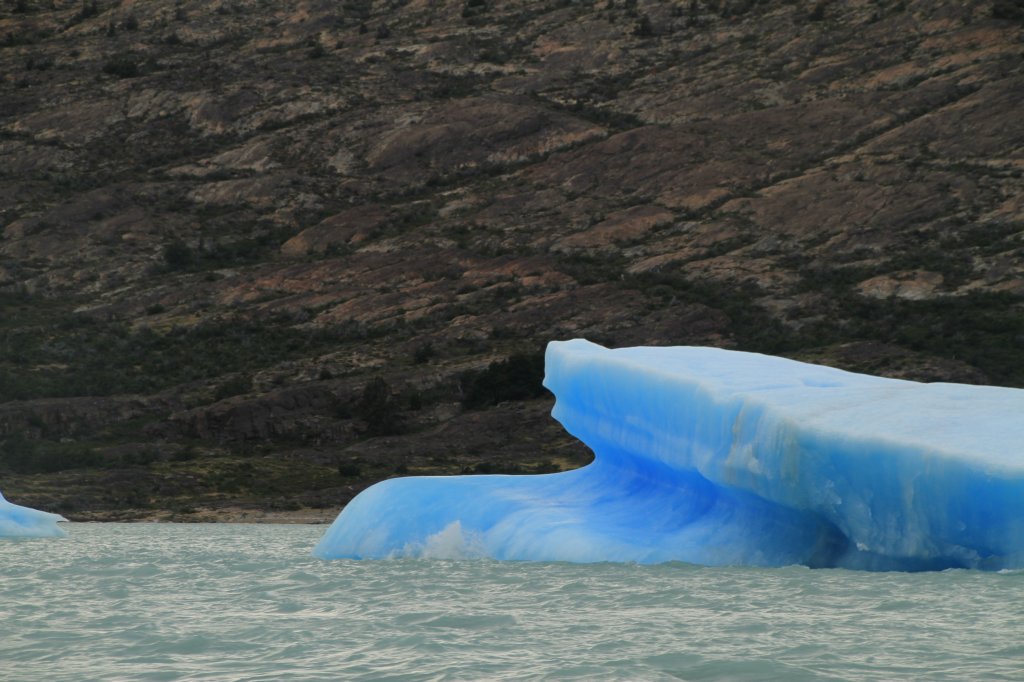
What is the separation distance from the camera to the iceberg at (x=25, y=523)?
32719 mm

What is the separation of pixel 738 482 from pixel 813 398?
1332 millimetres

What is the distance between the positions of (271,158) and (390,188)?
26.1ft

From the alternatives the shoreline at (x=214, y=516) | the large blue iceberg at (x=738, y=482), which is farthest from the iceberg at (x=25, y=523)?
the shoreline at (x=214, y=516)

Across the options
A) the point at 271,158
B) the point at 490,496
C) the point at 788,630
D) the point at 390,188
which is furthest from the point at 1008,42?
the point at 788,630

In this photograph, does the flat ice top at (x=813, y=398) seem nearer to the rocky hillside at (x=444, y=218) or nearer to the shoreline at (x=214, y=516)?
the shoreline at (x=214, y=516)

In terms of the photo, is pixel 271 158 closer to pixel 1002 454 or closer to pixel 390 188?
pixel 390 188

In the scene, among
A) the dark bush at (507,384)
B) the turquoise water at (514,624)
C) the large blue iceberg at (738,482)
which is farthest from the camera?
the dark bush at (507,384)

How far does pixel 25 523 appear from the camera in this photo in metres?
33.3

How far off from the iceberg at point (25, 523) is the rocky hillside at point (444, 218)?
17811 millimetres

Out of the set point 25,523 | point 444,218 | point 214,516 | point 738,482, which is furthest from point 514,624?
point 444,218

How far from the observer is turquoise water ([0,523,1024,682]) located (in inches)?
436

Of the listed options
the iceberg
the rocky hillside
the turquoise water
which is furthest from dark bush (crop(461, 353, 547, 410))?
the turquoise water

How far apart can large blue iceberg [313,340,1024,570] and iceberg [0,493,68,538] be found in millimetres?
13967

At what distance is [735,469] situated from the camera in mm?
16656
